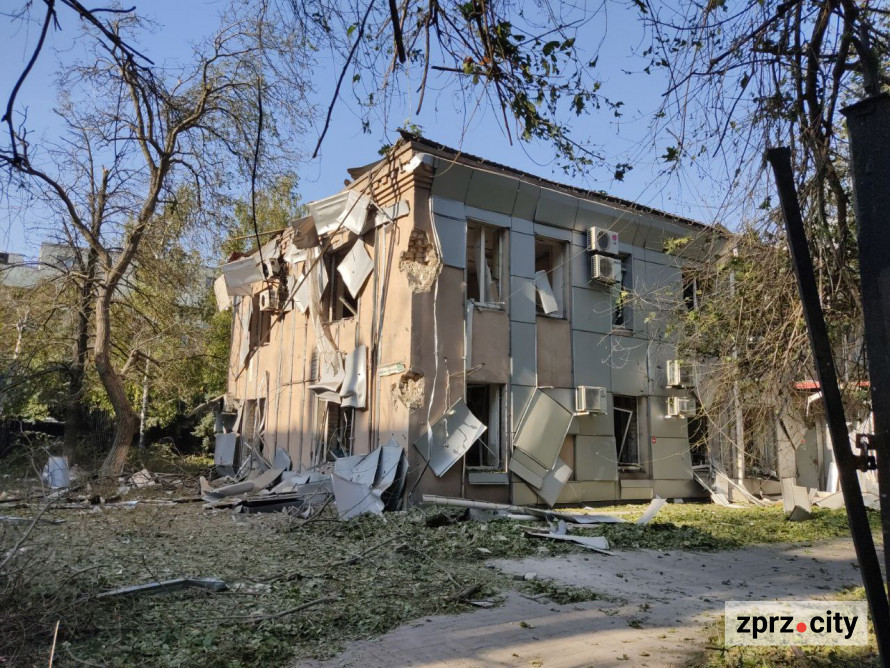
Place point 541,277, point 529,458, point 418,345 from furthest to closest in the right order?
point 541,277, point 529,458, point 418,345

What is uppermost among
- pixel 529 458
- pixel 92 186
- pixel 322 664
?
pixel 92 186

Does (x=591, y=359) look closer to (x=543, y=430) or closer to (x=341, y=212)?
(x=543, y=430)

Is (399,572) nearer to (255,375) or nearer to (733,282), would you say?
(733,282)

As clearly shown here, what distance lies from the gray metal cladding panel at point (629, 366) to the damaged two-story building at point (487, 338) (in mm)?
38

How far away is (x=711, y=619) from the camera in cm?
512

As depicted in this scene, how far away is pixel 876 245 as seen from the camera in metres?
2.20

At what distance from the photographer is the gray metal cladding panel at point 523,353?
12297 millimetres

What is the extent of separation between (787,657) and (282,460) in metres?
12.9

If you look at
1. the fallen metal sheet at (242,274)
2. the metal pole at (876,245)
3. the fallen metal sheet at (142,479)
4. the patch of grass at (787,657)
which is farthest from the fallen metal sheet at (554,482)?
the metal pole at (876,245)

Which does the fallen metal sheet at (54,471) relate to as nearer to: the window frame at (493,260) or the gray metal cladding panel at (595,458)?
the window frame at (493,260)

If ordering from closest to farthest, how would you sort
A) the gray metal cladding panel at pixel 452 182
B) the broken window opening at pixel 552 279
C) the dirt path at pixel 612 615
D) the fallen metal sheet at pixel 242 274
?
the dirt path at pixel 612 615
the gray metal cladding panel at pixel 452 182
the broken window opening at pixel 552 279
the fallen metal sheet at pixel 242 274

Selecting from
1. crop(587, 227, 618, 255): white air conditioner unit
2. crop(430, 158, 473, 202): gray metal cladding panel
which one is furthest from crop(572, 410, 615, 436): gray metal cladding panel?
crop(430, 158, 473, 202): gray metal cladding panel

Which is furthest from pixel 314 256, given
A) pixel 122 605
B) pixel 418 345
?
pixel 122 605

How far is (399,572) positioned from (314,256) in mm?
9553
